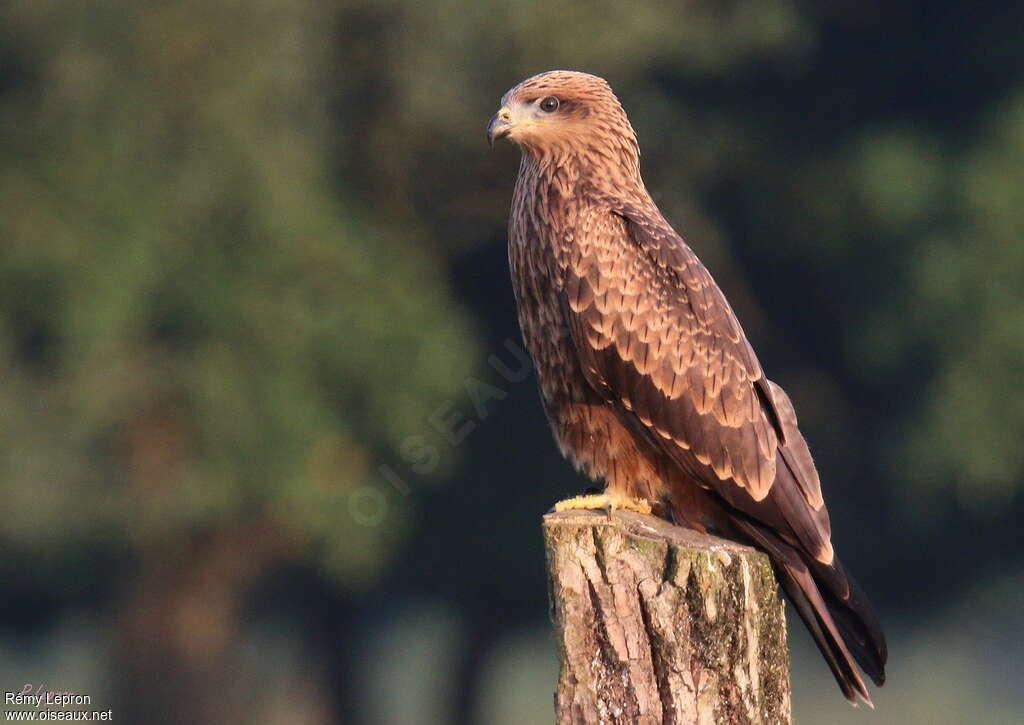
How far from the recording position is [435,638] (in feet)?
71.6

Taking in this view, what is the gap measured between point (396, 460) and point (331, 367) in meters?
1.41

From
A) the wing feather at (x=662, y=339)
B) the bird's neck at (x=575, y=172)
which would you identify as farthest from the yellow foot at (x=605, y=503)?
the bird's neck at (x=575, y=172)

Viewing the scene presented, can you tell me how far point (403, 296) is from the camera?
49.8 feet

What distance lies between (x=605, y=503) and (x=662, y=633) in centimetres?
108

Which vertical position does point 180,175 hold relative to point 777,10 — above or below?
below

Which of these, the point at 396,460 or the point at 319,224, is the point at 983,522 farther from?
the point at 319,224

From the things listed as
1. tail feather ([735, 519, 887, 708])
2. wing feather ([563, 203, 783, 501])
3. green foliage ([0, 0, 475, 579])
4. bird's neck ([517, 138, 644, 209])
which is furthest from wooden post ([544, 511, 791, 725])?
green foliage ([0, 0, 475, 579])

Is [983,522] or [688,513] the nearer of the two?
[688,513]

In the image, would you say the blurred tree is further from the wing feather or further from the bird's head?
the wing feather

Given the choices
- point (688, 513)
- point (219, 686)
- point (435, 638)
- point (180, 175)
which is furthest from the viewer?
point (435, 638)

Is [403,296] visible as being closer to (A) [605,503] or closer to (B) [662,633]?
(A) [605,503]

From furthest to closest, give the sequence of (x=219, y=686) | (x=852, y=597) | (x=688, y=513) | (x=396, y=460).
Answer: (x=219, y=686) < (x=396, y=460) < (x=688, y=513) < (x=852, y=597)

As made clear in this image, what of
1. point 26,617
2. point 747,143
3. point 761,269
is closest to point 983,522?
point 761,269

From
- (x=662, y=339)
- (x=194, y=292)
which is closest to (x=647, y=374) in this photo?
(x=662, y=339)
